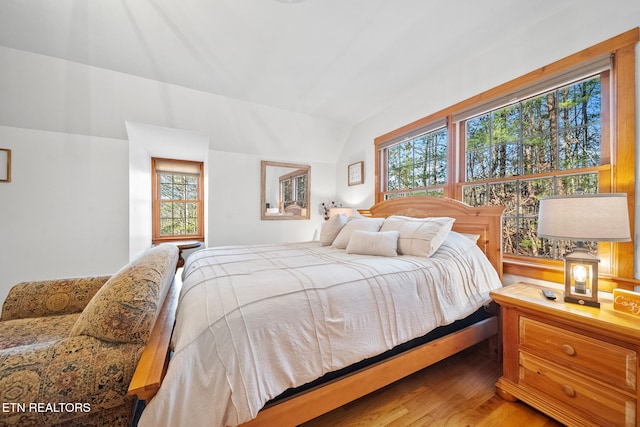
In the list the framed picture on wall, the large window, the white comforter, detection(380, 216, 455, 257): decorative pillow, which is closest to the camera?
the white comforter

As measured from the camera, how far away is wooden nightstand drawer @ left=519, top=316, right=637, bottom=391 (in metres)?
1.04

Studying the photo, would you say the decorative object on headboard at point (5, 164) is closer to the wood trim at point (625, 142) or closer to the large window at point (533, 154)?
the large window at point (533, 154)

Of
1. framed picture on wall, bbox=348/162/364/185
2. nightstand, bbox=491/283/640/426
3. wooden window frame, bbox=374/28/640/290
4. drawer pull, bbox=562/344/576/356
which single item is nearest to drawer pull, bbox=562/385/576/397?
nightstand, bbox=491/283/640/426

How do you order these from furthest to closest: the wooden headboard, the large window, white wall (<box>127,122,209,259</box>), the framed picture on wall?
1. the framed picture on wall
2. white wall (<box>127,122,209,259</box>)
3. the wooden headboard
4. the large window

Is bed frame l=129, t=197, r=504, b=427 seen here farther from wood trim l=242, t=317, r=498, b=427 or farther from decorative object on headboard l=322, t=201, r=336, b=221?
decorative object on headboard l=322, t=201, r=336, b=221

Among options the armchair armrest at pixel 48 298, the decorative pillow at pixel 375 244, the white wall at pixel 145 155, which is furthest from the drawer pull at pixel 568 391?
the white wall at pixel 145 155

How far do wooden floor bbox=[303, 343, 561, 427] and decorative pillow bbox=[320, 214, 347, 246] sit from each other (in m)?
1.36

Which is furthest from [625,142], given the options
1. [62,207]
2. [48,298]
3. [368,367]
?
[62,207]

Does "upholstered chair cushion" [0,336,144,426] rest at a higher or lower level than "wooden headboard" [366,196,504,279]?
lower

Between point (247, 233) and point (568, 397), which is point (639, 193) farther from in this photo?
point (247, 233)

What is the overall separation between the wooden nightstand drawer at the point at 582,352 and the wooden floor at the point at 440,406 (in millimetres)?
363

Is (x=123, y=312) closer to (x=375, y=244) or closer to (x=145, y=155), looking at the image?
(x=375, y=244)

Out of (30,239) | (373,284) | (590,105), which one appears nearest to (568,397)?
(373,284)

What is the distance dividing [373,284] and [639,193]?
1.66m
